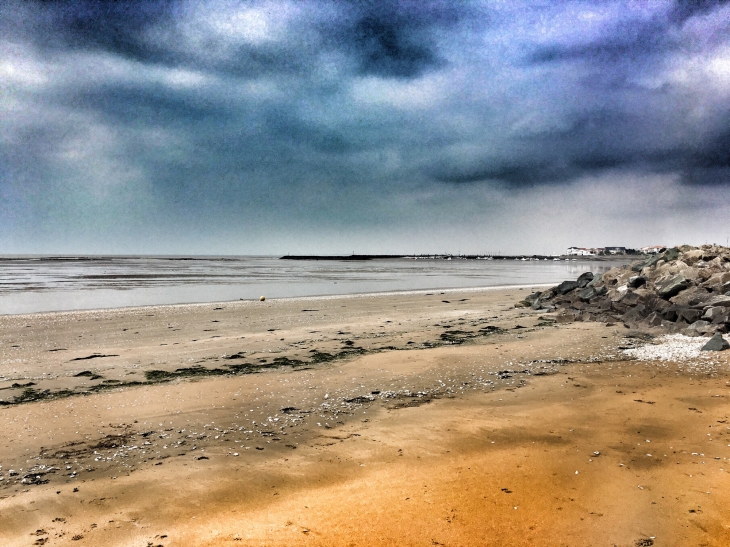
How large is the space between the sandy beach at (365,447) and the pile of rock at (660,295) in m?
3.17

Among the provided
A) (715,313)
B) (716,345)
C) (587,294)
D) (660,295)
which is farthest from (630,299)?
(716,345)

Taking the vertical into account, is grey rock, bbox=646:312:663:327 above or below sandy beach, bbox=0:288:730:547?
above

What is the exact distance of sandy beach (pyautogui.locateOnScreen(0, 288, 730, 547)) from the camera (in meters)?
3.65

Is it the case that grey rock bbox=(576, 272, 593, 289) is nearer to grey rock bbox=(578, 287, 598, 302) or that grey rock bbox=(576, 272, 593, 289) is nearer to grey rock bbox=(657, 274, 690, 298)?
grey rock bbox=(578, 287, 598, 302)

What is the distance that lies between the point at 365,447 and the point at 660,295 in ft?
46.3

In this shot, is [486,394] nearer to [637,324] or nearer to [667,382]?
[667,382]

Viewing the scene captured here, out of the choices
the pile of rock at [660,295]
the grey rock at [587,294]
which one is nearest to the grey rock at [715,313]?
the pile of rock at [660,295]

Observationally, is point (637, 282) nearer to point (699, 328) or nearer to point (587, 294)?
point (587, 294)

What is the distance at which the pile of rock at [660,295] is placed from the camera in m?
12.6

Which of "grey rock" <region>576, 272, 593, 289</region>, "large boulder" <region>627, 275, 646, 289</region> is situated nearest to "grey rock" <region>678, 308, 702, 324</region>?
"large boulder" <region>627, 275, 646, 289</region>

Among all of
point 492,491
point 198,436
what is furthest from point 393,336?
point 492,491

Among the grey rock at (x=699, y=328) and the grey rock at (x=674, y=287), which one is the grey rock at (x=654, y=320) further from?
the grey rock at (x=674, y=287)

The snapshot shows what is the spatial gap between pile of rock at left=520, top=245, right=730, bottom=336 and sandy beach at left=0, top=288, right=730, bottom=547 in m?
3.17

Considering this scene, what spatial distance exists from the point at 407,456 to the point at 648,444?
2.88 meters
